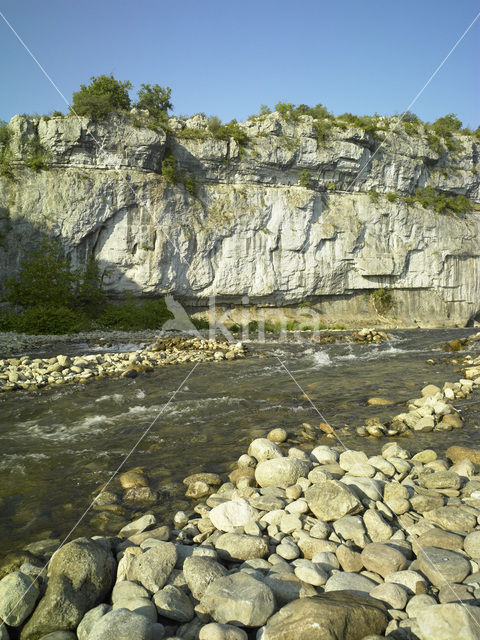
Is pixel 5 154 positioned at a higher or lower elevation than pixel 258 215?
higher

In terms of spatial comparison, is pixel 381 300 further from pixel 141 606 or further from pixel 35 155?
pixel 141 606

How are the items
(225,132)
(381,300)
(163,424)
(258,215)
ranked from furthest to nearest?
(381,300), (258,215), (225,132), (163,424)

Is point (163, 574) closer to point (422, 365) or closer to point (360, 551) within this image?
point (360, 551)

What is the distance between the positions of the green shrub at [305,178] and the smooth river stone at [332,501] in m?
36.7

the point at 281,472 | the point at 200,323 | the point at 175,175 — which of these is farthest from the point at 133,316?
the point at 281,472

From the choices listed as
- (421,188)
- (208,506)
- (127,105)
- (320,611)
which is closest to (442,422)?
(208,506)

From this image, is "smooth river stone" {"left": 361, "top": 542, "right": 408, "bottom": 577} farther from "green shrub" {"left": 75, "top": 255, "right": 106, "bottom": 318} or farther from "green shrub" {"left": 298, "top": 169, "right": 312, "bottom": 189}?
"green shrub" {"left": 298, "top": 169, "right": 312, "bottom": 189}

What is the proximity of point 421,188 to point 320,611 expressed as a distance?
155ft

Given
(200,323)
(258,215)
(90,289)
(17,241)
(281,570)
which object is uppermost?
(258,215)

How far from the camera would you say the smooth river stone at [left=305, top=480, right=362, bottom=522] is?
4070mm

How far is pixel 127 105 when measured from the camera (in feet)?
111

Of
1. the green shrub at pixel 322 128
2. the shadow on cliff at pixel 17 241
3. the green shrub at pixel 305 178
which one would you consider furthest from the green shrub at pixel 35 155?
the green shrub at pixel 322 128

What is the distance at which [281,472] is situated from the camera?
5004 mm

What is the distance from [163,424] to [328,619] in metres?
5.88
